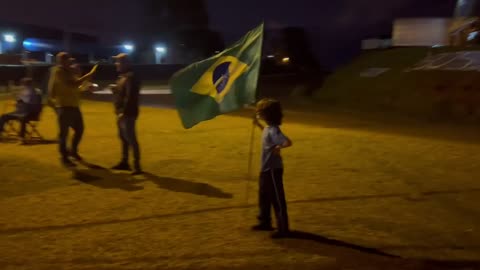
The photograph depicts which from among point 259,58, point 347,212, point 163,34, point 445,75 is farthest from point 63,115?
point 163,34

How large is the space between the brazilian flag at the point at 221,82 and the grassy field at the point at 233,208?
1211mm

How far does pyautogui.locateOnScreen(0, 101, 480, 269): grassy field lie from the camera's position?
19.2 ft

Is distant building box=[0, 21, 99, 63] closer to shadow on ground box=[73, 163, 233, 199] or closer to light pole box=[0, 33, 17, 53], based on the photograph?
light pole box=[0, 33, 17, 53]

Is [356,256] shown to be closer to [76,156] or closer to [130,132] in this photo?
[130,132]

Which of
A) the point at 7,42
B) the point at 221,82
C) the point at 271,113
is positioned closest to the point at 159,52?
the point at 7,42

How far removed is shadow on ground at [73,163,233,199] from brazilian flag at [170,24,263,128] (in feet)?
3.71

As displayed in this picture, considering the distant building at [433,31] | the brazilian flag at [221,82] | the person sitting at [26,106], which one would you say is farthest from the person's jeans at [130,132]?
the distant building at [433,31]

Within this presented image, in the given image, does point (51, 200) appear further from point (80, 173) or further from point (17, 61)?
point (17, 61)

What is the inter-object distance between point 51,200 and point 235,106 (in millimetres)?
2790

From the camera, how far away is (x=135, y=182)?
9.20 m

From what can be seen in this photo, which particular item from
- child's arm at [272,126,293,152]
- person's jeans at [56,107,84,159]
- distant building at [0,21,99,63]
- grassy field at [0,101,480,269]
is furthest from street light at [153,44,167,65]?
child's arm at [272,126,293,152]

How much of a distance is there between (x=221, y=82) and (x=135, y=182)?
2504 mm

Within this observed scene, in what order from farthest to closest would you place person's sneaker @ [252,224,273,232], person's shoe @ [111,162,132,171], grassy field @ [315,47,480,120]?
grassy field @ [315,47,480,120] → person's shoe @ [111,162,132,171] → person's sneaker @ [252,224,273,232]

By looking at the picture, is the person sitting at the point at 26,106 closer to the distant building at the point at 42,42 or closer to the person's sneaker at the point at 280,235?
the person's sneaker at the point at 280,235
